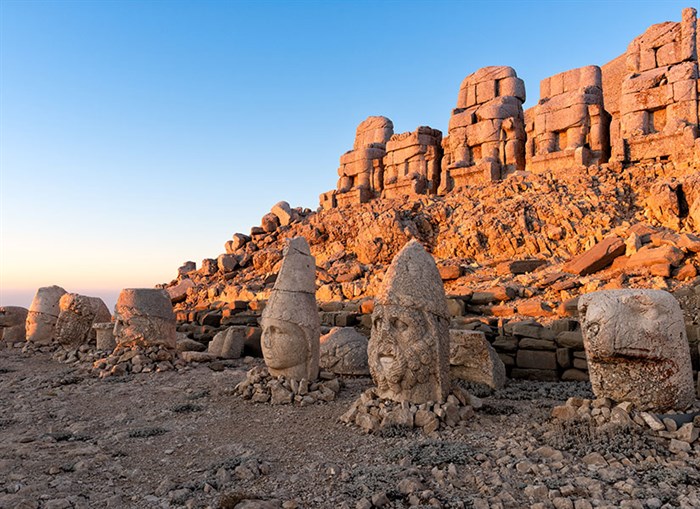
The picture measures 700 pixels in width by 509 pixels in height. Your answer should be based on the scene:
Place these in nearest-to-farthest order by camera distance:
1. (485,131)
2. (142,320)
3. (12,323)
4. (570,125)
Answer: (142,320)
(12,323)
(570,125)
(485,131)

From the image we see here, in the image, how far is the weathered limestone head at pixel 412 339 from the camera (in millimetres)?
6074

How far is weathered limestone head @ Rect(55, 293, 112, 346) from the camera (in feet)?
43.1

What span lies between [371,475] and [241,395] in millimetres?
3882

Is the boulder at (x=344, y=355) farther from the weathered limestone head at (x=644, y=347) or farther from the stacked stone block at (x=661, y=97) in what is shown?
the stacked stone block at (x=661, y=97)

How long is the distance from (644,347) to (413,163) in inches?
832

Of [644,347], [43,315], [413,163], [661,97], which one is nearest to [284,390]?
[644,347]

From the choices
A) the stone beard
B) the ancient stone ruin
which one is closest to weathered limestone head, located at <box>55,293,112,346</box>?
the stone beard

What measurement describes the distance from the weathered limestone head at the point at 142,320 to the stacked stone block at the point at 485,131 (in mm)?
15923

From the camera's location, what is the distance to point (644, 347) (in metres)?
5.14

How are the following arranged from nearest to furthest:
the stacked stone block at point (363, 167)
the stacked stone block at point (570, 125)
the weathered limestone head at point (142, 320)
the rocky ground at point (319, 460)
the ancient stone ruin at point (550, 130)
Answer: the rocky ground at point (319, 460) < the weathered limestone head at point (142, 320) < the ancient stone ruin at point (550, 130) < the stacked stone block at point (570, 125) < the stacked stone block at point (363, 167)

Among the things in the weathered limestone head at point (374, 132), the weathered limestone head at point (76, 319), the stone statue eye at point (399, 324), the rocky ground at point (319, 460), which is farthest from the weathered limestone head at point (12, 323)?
the weathered limestone head at point (374, 132)

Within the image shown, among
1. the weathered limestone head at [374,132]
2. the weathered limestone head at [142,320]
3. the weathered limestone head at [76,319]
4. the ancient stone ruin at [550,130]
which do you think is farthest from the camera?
the weathered limestone head at [374,132]

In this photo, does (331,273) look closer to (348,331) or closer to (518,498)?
(348,331)

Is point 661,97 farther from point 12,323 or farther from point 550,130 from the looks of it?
point 12,323
